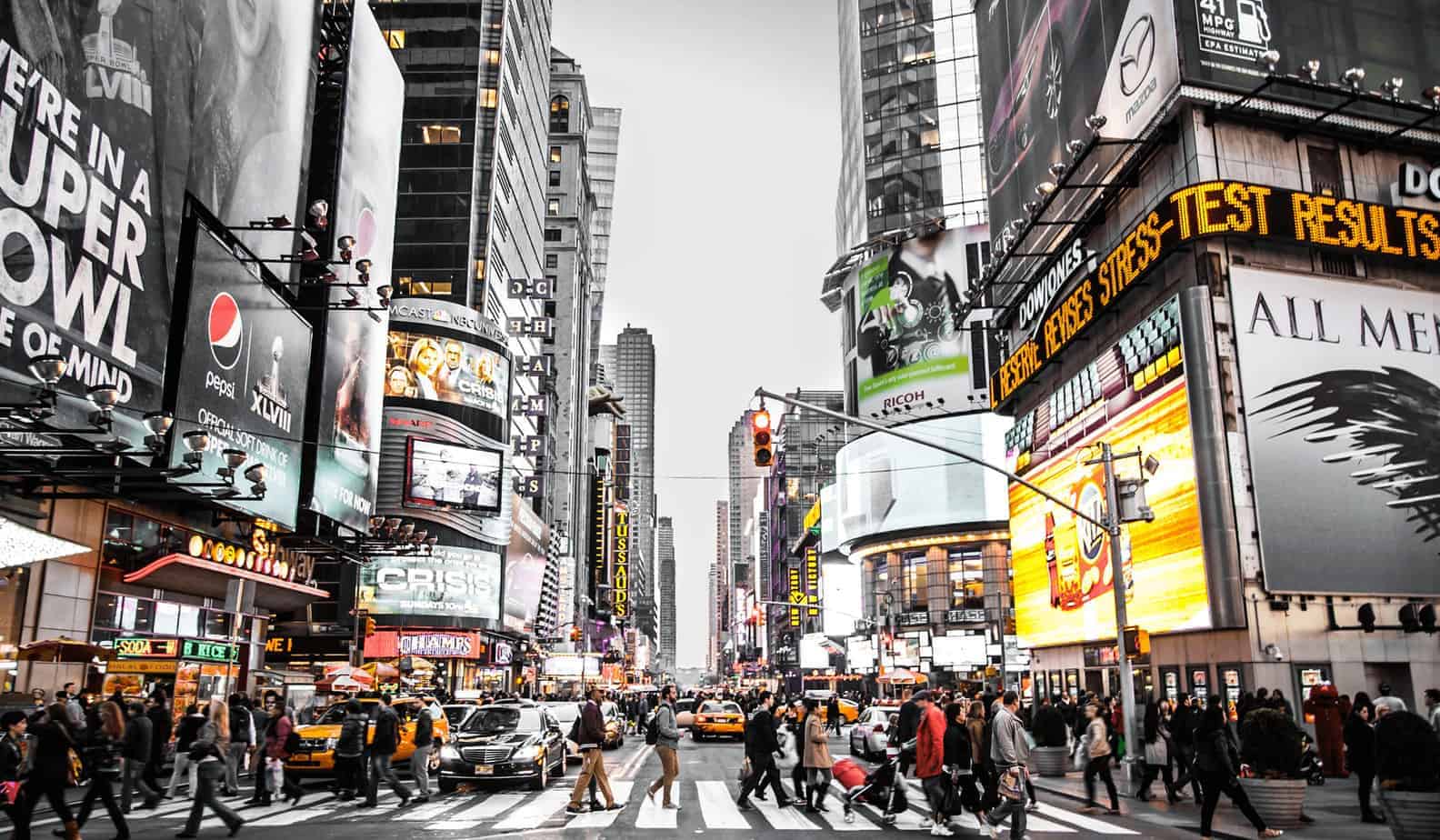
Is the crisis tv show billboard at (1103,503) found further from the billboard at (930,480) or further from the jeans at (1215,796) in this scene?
the billboard at (930,480)

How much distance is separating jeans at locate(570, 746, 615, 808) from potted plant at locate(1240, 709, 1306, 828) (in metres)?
9.57

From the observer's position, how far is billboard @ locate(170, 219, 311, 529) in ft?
84.5

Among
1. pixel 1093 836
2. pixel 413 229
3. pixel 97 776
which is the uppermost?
pixel 413 229

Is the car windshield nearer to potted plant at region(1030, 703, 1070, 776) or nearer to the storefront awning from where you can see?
the storefront awning

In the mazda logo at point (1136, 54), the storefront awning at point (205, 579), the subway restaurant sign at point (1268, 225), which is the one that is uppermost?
the mazda logo at point (1136, 54)

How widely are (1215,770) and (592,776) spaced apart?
9.33 m

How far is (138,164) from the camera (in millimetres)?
22719

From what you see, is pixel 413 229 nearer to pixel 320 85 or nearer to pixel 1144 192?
pixel 320 85

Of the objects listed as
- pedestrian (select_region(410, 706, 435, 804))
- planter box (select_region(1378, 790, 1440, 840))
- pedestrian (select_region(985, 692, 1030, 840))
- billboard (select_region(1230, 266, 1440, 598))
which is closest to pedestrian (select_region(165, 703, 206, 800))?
pedestrian (select_region(410, 706, 435, 804))

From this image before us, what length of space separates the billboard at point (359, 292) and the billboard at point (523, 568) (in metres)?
29.6

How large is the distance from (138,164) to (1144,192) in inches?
1052

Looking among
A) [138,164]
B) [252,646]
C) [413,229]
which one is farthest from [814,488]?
[138,164]

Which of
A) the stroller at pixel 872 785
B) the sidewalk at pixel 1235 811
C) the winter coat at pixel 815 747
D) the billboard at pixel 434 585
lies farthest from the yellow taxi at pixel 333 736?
the billboard at pixel 434 585

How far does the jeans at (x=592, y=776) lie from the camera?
1630 cm
